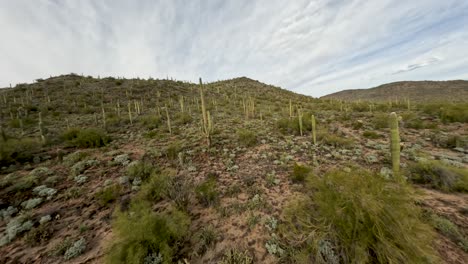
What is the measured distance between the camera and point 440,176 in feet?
12.1

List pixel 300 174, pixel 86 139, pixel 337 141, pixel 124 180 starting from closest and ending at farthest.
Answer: pixel 300 174 → pixel 124 180 → pixel 337 141 → pixel 86 139

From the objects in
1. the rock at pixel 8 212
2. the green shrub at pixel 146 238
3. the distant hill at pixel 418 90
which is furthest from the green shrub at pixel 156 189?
the distant hill at pixel 418 90

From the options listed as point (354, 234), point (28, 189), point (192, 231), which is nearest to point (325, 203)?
point (354, 234)

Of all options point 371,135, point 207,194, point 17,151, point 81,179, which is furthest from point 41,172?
point 371,135

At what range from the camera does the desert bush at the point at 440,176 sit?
11.3 feet

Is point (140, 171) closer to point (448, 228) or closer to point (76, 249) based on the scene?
point (76, 249)

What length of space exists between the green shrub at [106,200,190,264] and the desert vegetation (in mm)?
16

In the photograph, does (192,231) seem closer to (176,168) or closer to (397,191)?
(176,168)

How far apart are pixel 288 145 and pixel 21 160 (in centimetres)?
886

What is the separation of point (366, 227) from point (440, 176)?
329 cm

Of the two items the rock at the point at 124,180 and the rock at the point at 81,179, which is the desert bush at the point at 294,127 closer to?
the rock at the point at 124,180

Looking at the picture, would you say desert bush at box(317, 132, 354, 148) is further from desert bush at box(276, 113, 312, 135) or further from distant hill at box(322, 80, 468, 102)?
distant hill at box(322, 80, 468, 102)

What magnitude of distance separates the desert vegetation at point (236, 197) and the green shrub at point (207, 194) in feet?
0.10

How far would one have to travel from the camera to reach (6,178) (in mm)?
4418
